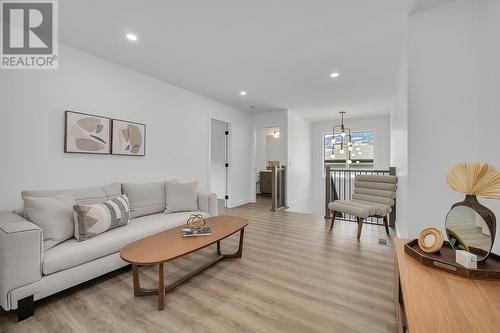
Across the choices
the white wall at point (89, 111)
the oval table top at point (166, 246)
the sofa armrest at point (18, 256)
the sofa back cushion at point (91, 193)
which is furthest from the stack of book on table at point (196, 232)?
the white wall at point (89, 111)

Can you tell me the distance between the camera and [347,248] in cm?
284

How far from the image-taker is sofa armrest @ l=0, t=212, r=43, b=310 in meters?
1.47

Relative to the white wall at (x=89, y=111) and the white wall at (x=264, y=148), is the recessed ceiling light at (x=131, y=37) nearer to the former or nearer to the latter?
the white wall at (x=89, y=111)

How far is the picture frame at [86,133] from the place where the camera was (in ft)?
8.41

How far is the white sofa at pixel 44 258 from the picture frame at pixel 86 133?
0.58m

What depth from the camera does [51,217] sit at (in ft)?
6.22

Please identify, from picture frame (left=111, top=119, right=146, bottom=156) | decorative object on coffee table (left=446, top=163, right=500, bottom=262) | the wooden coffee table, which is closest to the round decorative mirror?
decorative object on coffee table (left=446, top=163, right=500, bottom=262)

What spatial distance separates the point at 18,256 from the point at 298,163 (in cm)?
592

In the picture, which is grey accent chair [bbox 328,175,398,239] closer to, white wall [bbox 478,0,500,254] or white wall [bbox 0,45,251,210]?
white wall [bbox 478,0,500,254]

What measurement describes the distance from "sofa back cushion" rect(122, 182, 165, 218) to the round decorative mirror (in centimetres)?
311

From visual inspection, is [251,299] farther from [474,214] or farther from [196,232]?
[474,214]

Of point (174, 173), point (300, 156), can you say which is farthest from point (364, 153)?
point (174, 173)

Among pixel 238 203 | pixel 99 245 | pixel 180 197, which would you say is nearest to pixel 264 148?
pixel 238 203

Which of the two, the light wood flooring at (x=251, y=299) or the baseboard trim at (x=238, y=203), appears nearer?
the light wood flooring at (x=251, y=299)
